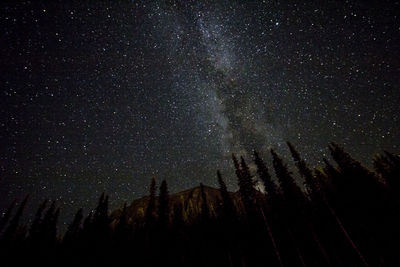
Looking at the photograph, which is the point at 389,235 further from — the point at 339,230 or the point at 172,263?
the point at 172,263

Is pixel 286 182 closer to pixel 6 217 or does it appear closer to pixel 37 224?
pixel 37 224

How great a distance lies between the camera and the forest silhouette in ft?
86.8

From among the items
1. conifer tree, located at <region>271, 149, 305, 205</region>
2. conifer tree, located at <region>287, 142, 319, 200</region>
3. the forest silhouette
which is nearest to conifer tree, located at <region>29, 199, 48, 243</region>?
the forest silhouette

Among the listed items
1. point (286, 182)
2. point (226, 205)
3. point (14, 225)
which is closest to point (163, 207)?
point (226, 205)

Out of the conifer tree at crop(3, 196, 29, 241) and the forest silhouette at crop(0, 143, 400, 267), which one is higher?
the conifer tree at crop(3, 196, 29, 241)

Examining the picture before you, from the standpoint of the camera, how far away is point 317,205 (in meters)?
33.8

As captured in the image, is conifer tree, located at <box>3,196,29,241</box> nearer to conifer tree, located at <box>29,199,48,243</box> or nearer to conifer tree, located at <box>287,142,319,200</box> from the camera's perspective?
conifer tree, located at <box>29,199,48,243</box>

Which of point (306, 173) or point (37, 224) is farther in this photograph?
point (37, 224)

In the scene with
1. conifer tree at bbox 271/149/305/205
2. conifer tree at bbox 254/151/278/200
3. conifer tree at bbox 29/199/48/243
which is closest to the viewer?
conifer tree at bbox 271/149/305/205

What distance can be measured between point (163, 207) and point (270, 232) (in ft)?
68.3

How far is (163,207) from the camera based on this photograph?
3675cm

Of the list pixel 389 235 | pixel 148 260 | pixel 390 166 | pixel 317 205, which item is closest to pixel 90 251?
pixel 148 260

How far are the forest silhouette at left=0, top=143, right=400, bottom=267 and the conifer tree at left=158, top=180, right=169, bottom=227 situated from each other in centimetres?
21

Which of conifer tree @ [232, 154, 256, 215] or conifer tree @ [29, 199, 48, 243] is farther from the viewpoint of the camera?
conifer tree @ [29, 199, 48, 243]
